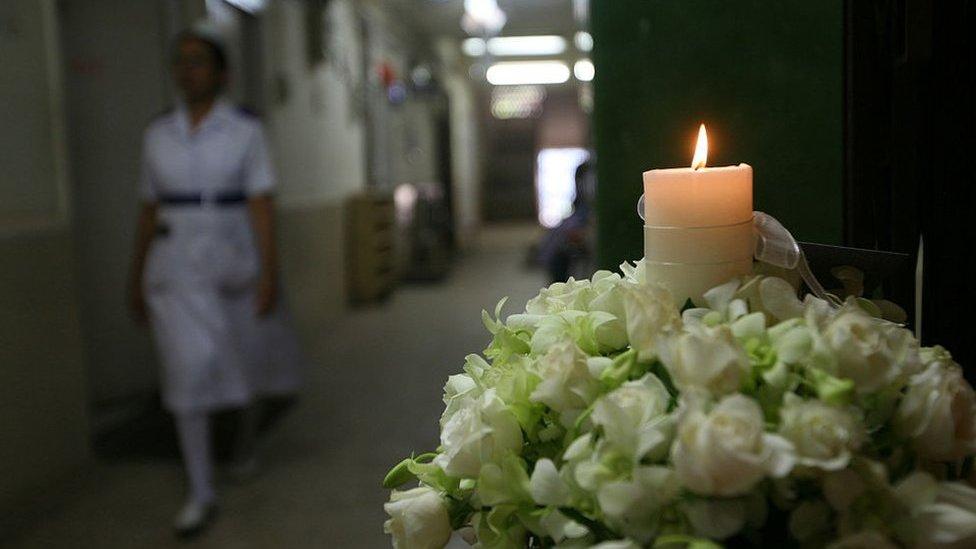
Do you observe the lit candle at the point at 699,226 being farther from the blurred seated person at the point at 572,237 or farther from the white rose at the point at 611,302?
the blurred seated person at the point at 572,237

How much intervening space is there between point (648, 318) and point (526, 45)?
15.0 m

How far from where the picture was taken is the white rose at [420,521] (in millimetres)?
672

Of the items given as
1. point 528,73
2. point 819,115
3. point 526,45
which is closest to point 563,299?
point 819,115

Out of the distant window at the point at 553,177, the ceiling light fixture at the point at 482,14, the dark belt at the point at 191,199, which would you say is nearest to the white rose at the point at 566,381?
the dark belt at the point at 191,199

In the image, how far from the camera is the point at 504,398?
2.16 feet

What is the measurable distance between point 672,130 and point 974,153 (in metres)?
0.57

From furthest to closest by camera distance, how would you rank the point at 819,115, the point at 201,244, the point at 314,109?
the point at 314,109 < the point at 201,244 < the point at 819,115

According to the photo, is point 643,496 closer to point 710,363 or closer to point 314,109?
point 710,363

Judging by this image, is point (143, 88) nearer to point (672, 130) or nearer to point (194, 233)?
point (194, 233)

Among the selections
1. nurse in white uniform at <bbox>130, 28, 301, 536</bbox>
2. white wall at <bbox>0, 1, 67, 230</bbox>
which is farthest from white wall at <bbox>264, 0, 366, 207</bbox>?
nurse in white uniform at <bbox>130, 28, 301, 536</bbox>

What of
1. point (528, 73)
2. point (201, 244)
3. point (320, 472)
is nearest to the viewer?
point (201, 244)

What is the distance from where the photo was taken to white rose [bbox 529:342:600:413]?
2.03ft

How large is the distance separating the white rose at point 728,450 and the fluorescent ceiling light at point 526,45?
14.1m

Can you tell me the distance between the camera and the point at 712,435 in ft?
1.70
